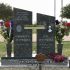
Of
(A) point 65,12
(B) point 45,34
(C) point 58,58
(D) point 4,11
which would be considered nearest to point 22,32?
(B) point 45,34

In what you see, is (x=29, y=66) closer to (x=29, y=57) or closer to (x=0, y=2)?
(x=29, y=57)

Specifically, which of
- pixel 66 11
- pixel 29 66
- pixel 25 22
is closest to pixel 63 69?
pixel 29 66

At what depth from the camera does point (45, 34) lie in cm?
1011

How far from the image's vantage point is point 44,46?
10180mm

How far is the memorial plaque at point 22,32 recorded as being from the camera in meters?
9.92

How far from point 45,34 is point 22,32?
0.61 metres

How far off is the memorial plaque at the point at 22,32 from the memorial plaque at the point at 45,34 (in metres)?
0.30

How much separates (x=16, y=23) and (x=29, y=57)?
945 mm

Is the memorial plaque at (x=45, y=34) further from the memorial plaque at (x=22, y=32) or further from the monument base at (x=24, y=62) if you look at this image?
the monument base at (x=24, y=62)

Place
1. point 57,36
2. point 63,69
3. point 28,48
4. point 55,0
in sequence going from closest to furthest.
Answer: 1. point 63,69
2. point 28,48
3. point 57,36
4. point 55,0

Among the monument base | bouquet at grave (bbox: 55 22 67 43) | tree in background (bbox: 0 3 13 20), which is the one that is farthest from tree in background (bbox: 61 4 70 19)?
the monument base

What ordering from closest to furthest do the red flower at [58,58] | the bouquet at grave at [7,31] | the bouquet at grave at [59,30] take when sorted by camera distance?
the red flower at [58,58], the bouquet at grave at [7,31], the bouquet at grave at [59,30]

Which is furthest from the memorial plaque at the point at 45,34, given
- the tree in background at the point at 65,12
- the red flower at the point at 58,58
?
the tree in background at the point at 65,12

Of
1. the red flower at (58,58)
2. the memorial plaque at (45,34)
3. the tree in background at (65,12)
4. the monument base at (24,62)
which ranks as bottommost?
the monument base at (24,62)
